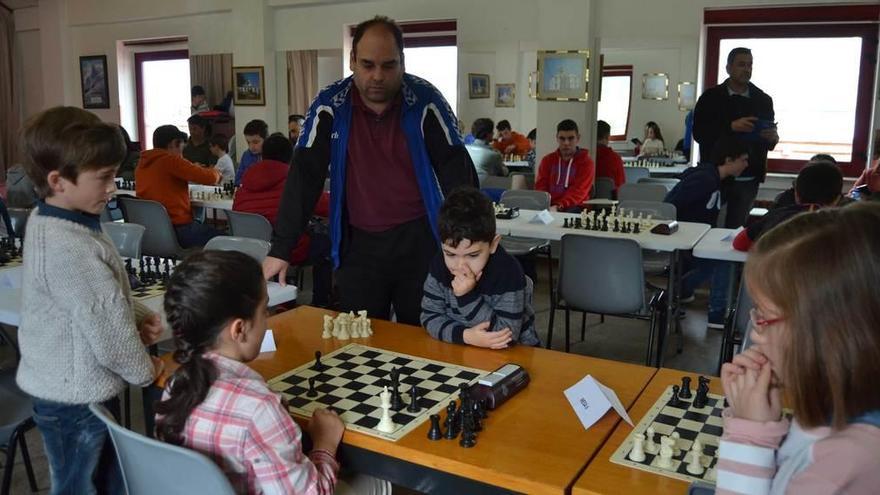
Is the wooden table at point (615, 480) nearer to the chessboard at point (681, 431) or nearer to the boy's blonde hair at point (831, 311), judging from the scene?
the chessboard at point (681, 431)

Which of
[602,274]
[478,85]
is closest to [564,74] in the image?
[478,85]

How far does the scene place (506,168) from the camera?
8.37 m

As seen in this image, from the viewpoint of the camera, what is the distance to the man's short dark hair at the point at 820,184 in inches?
150

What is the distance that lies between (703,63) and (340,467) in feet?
21.7

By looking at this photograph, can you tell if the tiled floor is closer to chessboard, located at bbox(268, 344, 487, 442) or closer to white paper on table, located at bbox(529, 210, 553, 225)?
white paper on table, located at bbox(529, 210, 553, 225)

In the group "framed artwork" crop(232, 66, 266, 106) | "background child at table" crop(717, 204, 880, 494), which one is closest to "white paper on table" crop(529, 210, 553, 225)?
"background child at table" crop(717, 204, 880, 494)

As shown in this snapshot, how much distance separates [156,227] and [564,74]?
3912 mm

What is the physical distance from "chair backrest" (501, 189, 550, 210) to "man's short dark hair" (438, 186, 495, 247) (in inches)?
140

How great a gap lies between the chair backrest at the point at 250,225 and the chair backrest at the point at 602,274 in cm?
194

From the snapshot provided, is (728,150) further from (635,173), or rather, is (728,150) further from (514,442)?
(514,442)

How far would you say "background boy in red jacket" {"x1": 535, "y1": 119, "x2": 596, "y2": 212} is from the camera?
647 cm

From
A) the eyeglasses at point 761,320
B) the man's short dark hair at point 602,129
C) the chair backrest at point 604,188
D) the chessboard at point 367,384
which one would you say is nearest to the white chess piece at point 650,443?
the eyeglasses at point 761,320

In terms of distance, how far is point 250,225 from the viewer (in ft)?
16.1

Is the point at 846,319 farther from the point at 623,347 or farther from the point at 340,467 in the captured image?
the point at 623,347
